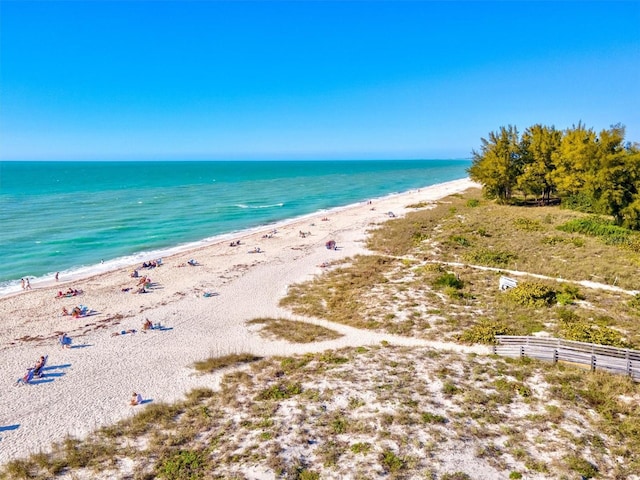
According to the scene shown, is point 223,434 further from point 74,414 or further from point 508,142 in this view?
point 508,142

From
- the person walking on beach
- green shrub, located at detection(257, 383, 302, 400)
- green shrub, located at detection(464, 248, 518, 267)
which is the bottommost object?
the person walking on beach

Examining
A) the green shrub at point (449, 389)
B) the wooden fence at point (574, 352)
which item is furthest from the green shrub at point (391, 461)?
the wooden fence at point (574, 352)

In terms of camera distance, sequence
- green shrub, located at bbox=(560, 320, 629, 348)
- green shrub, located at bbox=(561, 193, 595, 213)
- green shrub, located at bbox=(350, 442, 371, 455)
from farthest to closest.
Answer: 1. green shrub, located at bbox=(561, 193, 595, 213)
2. green shrub, located at bbox=(560, 320, 629, 348)
3. green shrub, located at bbox=(350, 442, 371, 455)

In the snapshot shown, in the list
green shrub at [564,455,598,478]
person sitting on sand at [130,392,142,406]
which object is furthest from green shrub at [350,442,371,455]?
person sitting on sand at [130,392,142,406]

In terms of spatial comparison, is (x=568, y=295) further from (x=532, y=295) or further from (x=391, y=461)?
(x=391, y=461)

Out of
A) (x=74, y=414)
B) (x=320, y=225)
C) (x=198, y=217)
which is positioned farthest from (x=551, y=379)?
(x=198, y=217)

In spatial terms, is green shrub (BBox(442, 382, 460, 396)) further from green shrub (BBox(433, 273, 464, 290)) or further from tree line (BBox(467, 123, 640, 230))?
tree line (BBox(467, 123, 640, 230))

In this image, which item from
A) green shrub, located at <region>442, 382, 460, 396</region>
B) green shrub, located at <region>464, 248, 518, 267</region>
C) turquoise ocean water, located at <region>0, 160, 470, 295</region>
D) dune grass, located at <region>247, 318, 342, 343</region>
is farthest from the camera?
turquoise ocean water, located at <region>0, 160, 470, 295</region>
